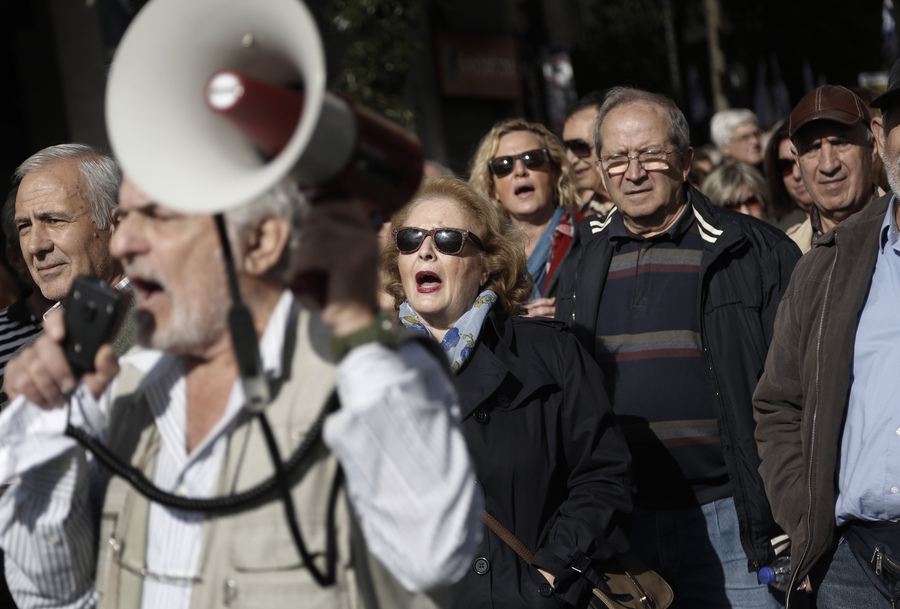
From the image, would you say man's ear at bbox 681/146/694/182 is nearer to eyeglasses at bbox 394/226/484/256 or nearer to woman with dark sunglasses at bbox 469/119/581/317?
woman with dark sunglasses at bbox 469/119/581/317

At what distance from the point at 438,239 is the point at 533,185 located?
1.49 meters

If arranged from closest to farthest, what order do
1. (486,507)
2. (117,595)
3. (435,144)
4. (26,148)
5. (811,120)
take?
1. (117,595)
2. (486,507)
3. (811,120)
4. (26,148)
5. (435,144)

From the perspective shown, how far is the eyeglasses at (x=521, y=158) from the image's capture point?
4.77 metres

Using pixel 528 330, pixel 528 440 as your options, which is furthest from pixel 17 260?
pixel 528 440

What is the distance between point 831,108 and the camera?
4.02 m

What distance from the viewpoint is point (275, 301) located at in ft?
5.56

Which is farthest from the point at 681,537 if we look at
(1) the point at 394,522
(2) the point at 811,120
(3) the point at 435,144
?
(3) the point at 435,144

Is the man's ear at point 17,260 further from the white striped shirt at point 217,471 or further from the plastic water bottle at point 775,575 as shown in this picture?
the plastic water bottle at point 775,575

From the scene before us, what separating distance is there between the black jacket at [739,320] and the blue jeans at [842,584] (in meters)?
0.40

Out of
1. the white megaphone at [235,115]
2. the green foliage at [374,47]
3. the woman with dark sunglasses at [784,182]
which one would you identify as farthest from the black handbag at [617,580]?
the green foliage at [374,47]

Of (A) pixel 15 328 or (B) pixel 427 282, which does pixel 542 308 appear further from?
(A) pixel 15 328

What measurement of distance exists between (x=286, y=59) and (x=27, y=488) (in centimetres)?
93

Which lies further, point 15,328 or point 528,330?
point 15,328

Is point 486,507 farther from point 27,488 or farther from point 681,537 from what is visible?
point 27,488
